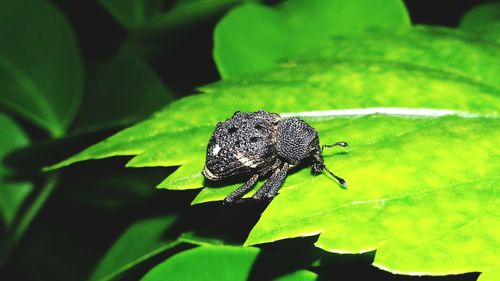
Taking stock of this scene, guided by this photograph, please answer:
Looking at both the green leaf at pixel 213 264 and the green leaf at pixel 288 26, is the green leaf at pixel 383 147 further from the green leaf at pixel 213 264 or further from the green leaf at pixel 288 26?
the green leaf at pixel 288 26

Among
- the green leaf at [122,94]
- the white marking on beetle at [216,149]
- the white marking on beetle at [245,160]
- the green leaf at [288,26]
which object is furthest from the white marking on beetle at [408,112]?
the green leaf at [122,94]

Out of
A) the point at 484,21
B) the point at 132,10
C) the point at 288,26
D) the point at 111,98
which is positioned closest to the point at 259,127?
the point at 288,26

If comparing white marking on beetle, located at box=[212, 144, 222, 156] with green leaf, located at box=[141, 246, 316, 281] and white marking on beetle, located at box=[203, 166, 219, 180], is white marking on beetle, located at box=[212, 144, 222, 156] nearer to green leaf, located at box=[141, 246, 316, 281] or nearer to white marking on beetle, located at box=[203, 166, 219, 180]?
white marking on beetle, located at box=[203, 166, 219, 180]

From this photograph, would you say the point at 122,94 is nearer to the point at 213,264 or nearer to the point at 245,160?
the point at 245,160

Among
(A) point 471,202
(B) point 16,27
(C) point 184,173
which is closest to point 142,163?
(C) point 184,173

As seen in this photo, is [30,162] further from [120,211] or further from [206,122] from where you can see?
[206,122]

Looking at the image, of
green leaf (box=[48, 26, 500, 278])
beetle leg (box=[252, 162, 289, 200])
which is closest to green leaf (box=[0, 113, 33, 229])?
green leaf (box=[48, 26, 500, 278])
